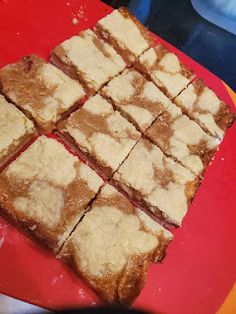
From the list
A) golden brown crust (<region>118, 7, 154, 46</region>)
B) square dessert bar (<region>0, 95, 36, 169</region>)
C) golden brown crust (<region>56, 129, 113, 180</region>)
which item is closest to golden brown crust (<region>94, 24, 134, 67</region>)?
golden brown crust (<region>118, 7, 154, 46</region>)

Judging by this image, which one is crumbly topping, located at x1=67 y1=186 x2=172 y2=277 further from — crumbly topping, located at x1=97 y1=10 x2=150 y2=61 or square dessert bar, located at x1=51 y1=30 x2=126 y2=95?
crumbly topping, located at x1=97 y1=10 x2=150 y2=61

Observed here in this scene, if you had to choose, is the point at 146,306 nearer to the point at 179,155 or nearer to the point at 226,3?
the point at 179,155

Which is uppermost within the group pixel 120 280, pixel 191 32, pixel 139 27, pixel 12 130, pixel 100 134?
pixel 191 32

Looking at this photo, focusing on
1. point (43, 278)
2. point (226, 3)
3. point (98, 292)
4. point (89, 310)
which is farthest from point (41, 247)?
point (226, 3)

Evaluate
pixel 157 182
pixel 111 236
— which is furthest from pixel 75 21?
pixel 111 236

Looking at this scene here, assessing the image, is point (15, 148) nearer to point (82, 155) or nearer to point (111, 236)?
point (82, 155)
